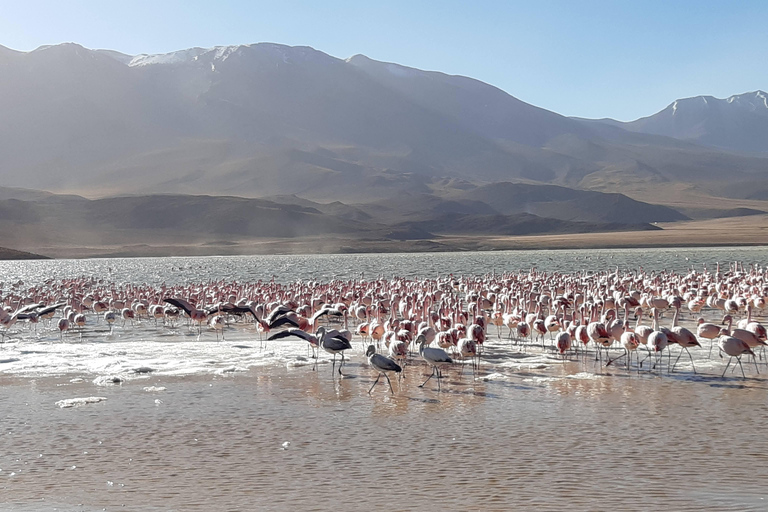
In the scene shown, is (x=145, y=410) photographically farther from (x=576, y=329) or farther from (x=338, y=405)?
(x=576, y=329)

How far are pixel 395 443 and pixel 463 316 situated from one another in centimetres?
739

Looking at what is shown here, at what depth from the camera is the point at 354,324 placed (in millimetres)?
20969

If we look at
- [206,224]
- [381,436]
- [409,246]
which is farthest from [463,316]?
[206,224]

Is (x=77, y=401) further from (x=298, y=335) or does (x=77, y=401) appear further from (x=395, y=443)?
(x=395, y=443)

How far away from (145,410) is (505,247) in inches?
2875

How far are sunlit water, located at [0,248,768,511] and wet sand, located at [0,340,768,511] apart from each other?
0.09 ft

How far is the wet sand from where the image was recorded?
7246mm

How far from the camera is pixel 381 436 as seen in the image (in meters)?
9.34

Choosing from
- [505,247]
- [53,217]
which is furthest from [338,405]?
[53,217]

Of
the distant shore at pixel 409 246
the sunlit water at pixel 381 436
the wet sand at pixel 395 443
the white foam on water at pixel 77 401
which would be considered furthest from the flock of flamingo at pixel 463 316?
the distant shore at pixel 409 246

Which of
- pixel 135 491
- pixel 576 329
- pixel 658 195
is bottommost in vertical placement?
pixel 135 491

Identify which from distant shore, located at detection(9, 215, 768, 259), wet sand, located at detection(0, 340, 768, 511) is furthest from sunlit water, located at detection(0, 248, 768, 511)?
distant shore, located at detection(9, 215, 768, 259)

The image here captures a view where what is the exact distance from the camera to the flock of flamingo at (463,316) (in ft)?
43.5

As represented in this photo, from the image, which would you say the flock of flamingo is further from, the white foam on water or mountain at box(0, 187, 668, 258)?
mountain at box(0, 187, 668, 258)
